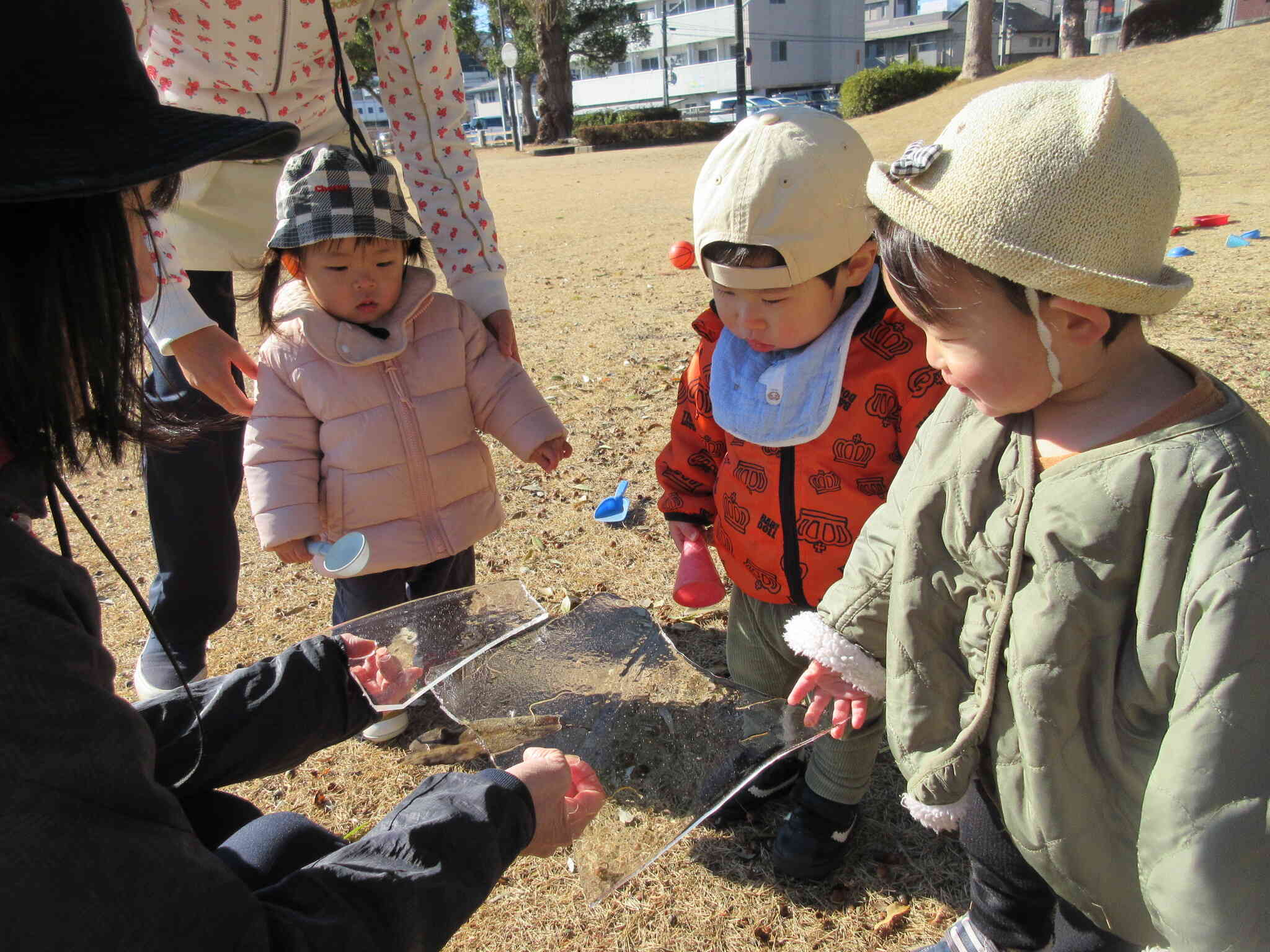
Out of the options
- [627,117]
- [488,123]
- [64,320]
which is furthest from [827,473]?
[488,123]

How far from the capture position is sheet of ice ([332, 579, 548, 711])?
2.17 metres

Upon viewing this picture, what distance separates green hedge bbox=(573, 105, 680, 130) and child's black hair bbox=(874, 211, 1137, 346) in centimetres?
3658

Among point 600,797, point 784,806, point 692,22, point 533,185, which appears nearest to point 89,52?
point 600,797

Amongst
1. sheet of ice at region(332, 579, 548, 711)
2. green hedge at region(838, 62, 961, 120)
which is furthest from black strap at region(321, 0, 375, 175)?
green hedge at region(838, 62, 961, 120)

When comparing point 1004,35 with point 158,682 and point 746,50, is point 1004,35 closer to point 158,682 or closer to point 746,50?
point 746,50

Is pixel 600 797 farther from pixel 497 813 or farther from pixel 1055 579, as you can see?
pixel 1055 579

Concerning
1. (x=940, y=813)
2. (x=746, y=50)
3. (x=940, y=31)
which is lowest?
(x=940, y=813)

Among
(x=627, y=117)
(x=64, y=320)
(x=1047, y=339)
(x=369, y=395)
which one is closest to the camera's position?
(x=64, y=320)

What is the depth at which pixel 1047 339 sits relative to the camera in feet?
4.23

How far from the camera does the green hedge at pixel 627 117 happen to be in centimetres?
3684

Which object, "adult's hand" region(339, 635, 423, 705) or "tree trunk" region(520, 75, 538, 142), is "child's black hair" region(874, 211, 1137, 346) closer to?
"adult's hand" region(339, 635, 423, 705)

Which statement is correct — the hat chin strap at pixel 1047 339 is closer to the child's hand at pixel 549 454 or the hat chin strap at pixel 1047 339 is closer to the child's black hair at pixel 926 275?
Result: the child's black hair at pixel 926 275

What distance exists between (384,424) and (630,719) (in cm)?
98

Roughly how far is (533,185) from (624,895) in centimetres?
1781
